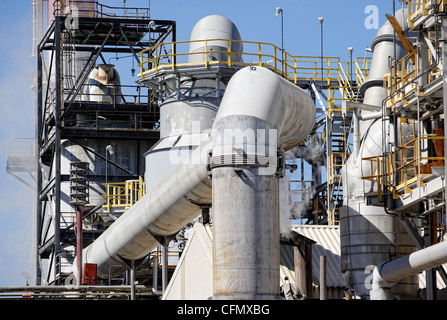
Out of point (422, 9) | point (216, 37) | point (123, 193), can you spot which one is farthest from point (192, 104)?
point (422, 9)

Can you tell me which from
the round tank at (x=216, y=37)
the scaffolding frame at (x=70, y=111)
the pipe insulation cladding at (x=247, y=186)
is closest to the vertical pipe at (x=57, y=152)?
the scaffolding frame at (x=70, y=111)

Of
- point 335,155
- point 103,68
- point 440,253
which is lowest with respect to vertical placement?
point 440,253

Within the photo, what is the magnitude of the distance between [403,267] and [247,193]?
440cm

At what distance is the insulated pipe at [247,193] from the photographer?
22375 mm

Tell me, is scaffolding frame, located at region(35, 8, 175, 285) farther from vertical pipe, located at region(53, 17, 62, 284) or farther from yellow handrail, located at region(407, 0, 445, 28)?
yellow handrail, located at region(407, 0, 445, 28)

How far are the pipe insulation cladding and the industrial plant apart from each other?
0.04m

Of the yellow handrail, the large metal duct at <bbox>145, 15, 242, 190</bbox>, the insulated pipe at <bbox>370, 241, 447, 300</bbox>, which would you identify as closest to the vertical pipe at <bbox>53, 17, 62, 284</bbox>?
the large metal duct at <bbox>145, 15, 242, 190</bbox>

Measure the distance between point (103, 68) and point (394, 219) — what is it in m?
24.8

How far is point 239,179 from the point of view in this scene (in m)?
22.8

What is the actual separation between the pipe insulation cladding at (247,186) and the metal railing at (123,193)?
14.1m

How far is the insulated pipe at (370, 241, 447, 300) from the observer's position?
21781 mm

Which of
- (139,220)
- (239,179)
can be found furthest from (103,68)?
(239,179)

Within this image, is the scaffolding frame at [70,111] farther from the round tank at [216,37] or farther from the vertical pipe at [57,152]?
the round tank at [216,37]
